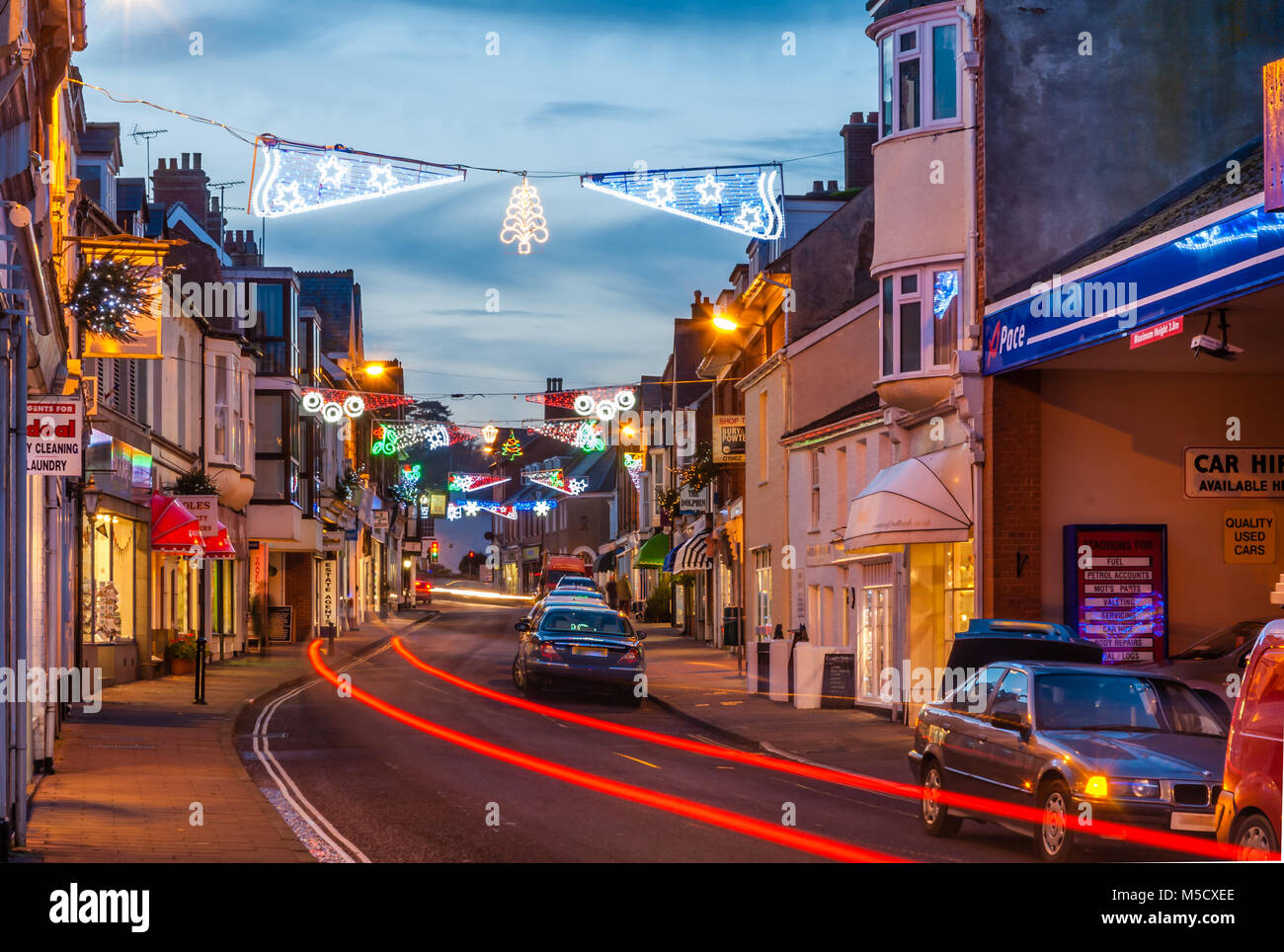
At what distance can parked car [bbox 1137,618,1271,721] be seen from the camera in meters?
19.0

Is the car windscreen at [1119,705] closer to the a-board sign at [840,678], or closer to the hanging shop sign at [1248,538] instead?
the hanging shop sign at [1248,538]

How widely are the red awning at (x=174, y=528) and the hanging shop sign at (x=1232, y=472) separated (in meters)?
18.6

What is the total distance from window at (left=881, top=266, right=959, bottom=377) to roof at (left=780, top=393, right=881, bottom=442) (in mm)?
3603

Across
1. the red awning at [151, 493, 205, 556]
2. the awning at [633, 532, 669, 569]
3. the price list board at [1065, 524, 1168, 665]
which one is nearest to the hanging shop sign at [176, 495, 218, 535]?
the red awning at [151, 493, 205, 556]

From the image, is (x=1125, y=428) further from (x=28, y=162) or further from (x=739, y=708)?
(x=28, y=162)

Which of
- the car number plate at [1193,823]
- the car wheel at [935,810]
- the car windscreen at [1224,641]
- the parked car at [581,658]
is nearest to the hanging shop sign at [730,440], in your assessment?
the parked car at [581,658]

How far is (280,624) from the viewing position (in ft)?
157

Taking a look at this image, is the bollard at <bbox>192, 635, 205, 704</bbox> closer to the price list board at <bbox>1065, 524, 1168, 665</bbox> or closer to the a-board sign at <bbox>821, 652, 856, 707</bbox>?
the a-board sign at <bbox>821, 652, 856, 707</bbox>

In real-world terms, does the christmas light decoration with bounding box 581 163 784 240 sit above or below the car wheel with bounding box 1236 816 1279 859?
above

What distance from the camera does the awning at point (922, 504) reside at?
880 inches

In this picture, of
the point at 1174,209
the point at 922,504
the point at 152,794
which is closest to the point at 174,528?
the point at 922,504

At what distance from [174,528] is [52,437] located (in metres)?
18.9

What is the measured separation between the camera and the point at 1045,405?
2180 cm

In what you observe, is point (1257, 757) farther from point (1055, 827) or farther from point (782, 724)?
point (782, 724)
